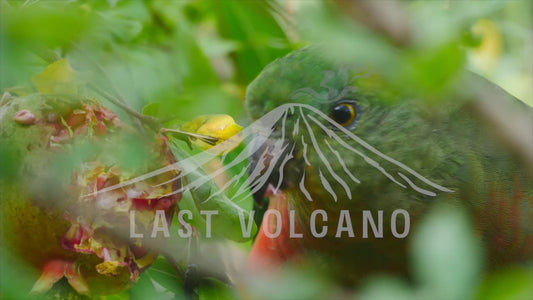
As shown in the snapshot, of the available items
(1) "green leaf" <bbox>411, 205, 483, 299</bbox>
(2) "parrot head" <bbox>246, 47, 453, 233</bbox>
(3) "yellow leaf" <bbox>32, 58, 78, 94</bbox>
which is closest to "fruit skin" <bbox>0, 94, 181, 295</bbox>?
(3) "yellow leaf" <bbox>32, 58, 78, 94</bbox>

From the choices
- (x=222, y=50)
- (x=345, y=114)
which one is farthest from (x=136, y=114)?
(x=222, y=50)

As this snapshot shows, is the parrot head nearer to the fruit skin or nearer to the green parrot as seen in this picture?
the green parrot

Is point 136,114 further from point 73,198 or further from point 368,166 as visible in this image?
point 368,166

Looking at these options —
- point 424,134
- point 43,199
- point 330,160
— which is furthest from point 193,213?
point 424,134

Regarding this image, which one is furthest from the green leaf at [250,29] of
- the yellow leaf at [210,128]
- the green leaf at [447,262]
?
the green leaf at [447,262]

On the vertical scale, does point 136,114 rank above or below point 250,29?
below

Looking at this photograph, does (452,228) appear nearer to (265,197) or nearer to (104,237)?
(104,237)
